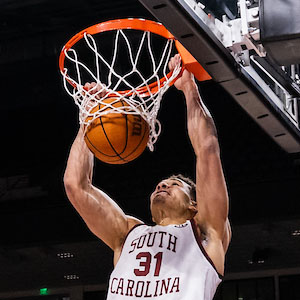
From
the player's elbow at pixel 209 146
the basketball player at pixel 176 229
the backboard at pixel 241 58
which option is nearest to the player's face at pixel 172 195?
Answer: the basketball player at pixel 176 229

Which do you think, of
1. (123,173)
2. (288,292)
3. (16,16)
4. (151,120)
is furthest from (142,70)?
(288,292)

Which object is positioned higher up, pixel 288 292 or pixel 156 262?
pixel 288 292

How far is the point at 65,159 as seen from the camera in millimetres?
9289

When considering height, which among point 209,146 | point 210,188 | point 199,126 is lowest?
point 210,188

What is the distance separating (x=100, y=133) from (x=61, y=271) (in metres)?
8.09

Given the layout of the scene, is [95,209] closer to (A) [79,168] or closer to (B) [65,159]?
(A) [79,168]

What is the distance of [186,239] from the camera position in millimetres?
3977

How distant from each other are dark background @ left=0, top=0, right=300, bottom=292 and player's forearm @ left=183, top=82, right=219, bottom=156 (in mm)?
2969

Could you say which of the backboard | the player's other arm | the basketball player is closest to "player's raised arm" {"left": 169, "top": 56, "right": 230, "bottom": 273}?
the basketball player

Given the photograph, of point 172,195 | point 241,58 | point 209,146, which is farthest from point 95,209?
point 241,58

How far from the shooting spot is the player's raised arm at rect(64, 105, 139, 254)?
4.24 metres

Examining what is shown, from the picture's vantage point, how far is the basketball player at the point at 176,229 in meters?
3.88

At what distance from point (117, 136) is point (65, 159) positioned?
5594mm

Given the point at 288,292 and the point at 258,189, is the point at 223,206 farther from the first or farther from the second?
the point at 288,292
